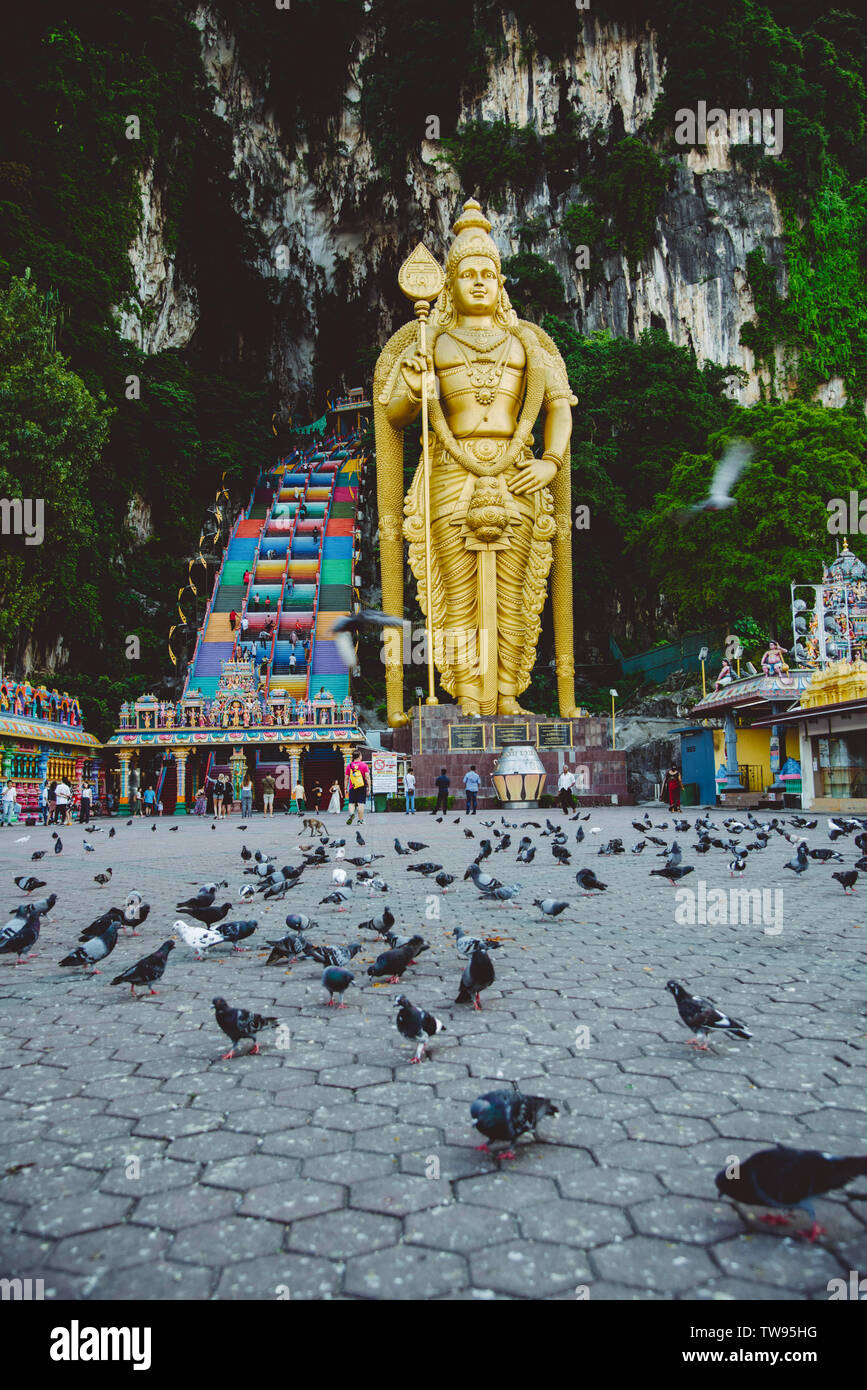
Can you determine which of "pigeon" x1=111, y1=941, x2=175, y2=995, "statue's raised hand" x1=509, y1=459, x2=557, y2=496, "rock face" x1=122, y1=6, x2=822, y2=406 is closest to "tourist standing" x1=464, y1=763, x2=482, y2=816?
"statue's raised hand" x1=509, y1=459, x2=557, y2=496

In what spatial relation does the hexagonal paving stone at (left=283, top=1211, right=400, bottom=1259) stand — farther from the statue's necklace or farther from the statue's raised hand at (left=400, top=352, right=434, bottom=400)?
the statue's necklace

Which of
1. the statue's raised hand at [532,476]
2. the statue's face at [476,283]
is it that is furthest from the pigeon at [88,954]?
the statue's face at [476,283]

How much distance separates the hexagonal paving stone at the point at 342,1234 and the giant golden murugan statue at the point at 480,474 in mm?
23569

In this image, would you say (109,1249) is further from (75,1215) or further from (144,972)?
(144,972)

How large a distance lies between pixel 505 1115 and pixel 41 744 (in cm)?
2656

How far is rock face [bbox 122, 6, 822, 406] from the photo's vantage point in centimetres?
4300

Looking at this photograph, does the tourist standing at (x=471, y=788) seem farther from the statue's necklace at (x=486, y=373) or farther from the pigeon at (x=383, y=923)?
the pigeon at (x=383, y=923)

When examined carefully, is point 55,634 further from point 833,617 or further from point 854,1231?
point 854,1231

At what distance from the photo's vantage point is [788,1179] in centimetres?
201

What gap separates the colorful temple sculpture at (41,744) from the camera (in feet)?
79.5

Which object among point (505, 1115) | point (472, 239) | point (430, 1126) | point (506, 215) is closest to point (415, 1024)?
point (430, 1126)

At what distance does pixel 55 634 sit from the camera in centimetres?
3244

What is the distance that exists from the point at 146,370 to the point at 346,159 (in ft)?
69.2

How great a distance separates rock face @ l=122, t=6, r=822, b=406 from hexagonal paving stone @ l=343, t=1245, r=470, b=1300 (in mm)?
44309
